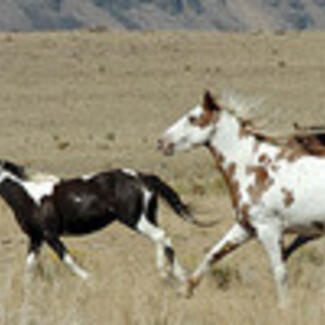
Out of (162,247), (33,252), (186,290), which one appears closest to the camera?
(186,290)

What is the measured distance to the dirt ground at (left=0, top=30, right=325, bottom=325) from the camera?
30.3ft

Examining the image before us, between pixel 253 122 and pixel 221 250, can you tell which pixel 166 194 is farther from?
pixel 221 250

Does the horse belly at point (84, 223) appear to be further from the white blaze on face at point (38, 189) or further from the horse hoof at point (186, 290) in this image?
the horse hoof at point (186, 290)

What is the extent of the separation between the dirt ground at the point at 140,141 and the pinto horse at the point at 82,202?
0.36 meters

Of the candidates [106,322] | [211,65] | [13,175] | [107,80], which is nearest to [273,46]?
[211,65]

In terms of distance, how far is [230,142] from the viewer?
10.9 metres

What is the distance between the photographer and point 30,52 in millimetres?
56594

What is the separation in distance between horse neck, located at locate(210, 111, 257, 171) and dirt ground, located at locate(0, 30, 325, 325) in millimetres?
218

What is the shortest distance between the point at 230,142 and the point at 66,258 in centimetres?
216

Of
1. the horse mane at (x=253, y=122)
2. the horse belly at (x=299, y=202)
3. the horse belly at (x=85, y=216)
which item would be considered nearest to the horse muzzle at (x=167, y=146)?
the horse mane at (x=253, y=122)

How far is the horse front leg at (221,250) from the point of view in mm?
10391

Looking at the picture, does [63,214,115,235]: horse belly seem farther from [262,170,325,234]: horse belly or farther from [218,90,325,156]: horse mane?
[262,170,325,234]: horse belly

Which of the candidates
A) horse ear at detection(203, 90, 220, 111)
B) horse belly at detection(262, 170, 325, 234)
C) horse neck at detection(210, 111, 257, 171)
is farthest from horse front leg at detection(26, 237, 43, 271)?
horse belly at detection(262, 170, 325, 234)

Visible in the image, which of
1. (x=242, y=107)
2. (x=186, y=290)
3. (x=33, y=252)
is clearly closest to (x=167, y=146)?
(x=242, y=107)
